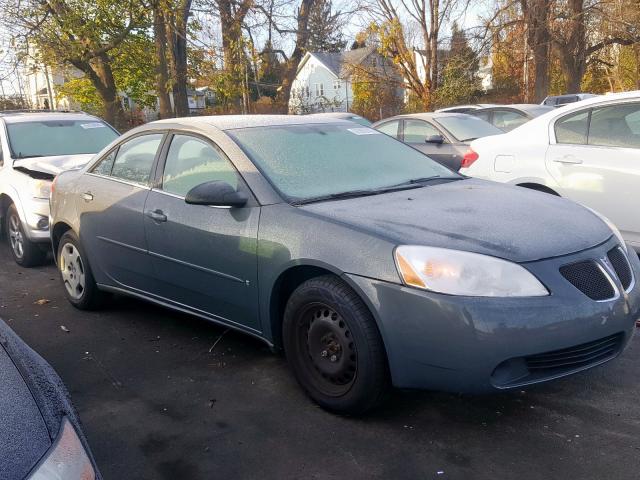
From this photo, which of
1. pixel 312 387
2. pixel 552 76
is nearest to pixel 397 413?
pixel 312 387

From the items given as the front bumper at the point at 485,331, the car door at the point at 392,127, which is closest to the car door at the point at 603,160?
the front bumper at the point at 485,331

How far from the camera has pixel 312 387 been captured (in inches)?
138

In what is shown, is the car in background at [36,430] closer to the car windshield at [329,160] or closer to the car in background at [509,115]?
the car windshield at [329,160]

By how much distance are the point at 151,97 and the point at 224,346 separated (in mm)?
17245

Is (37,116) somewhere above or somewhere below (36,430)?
above

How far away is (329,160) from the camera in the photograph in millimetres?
4156

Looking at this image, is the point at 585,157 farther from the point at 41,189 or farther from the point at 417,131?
the point at 41,189

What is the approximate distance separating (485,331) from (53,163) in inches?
227

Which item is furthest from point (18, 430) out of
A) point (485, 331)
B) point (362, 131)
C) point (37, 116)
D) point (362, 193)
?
point (37, 116)

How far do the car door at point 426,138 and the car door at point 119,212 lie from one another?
17.1ft

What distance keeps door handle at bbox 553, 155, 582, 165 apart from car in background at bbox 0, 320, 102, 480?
483 centimetres

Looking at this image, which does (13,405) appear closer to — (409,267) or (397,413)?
(409,267)

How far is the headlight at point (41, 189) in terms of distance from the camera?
6.90 metres

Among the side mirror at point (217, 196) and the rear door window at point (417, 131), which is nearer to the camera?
the side mirror at point (217, 196)
